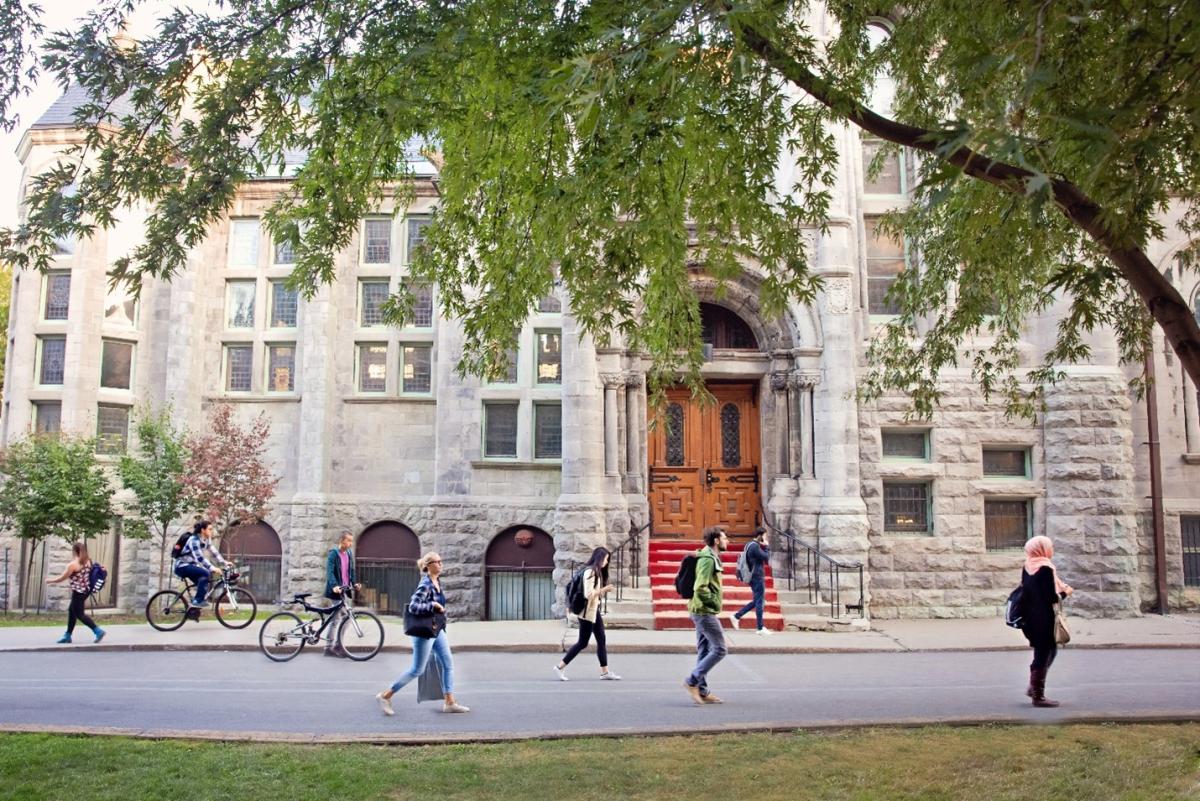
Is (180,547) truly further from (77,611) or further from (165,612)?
(77,611)

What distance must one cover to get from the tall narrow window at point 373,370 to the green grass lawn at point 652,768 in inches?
553

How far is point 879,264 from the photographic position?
64.2 ft

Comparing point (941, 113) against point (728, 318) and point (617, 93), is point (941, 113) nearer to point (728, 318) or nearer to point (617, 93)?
point (617, 93)

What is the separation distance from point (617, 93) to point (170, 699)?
8.27m

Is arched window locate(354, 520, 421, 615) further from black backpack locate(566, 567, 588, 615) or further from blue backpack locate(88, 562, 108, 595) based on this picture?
black backpack locate(566, 567, 588, 615)

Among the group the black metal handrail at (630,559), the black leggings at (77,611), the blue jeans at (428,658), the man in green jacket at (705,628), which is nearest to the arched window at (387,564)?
the black metal handrail at (630,559)

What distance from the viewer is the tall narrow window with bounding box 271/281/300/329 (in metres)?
22.6

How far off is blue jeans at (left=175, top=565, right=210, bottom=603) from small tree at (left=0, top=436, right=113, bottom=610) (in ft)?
15.4

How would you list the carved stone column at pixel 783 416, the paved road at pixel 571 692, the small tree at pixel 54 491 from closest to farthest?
the paved road at pixel 571 692 → the carved stone column at pixel 783 416 → the small tree at pixel 54 491

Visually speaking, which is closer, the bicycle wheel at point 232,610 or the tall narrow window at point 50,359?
the bicycle wheel at point 232,610

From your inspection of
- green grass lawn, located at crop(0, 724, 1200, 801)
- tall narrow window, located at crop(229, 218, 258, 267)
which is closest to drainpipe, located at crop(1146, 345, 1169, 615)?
green grass lawn, located at crop(0, 724, 1200, 801)

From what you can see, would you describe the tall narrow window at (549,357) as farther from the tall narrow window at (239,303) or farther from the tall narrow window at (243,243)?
the tall narrow window at (243,243)

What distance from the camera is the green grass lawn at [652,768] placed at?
6793mm

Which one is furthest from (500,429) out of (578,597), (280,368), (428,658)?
(428,658)
